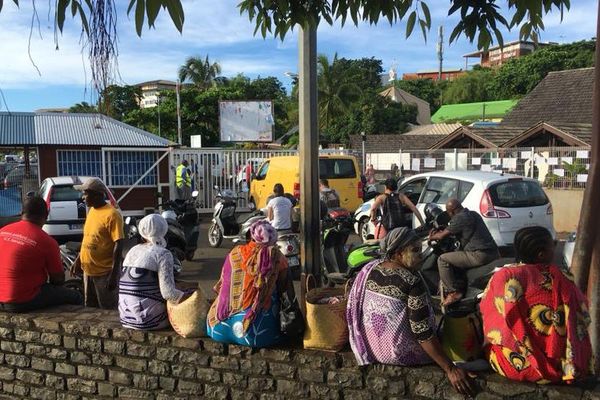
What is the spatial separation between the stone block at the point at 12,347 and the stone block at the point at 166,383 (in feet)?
4.12

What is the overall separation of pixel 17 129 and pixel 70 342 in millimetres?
14195

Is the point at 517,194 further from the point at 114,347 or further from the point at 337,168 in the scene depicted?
the point at 114,347

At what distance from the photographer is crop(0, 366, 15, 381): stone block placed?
14.5 feet

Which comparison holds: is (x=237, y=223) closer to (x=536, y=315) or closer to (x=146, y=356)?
(x=146, y=356)

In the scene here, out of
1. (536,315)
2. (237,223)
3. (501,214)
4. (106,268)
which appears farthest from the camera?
(237,223)

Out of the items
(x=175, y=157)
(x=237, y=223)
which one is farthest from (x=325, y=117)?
(x=237, y=223)

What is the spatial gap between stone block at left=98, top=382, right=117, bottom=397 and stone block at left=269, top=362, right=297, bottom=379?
125cm

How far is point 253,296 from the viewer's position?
3545 mm

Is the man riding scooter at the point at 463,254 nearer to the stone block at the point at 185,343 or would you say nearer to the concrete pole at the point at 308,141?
the concrete pole at the point at 308,141

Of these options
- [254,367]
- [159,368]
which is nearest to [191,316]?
[159,368]

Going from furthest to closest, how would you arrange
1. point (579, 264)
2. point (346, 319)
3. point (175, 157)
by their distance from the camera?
point (175, 157) < point (346, 319) < point (579, 264)

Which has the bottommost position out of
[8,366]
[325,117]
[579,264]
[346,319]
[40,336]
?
[8,366]

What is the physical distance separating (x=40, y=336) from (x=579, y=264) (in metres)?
3.72

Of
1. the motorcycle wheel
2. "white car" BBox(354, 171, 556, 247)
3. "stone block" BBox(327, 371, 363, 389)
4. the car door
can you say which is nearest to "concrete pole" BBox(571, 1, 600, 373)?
"stone block" BBox(327, 371, 363, 389)
